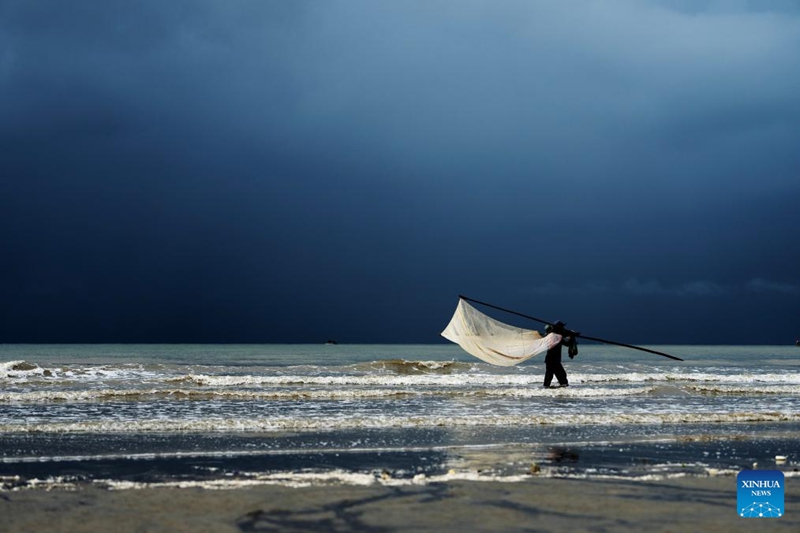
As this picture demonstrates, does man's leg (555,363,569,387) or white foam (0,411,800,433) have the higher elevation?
man's leg (555,363,569,387)

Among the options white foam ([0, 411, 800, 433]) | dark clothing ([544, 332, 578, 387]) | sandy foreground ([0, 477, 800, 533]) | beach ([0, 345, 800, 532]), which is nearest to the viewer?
sandy foreground ([0, 477, 800, 533])

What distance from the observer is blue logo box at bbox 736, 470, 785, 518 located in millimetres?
6641

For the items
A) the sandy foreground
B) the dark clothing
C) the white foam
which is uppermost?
the dark clothing

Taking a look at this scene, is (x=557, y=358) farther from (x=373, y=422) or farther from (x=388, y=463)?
(x=388, y=463)

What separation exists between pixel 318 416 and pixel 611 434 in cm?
596

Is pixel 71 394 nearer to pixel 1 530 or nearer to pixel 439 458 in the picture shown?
pixel 439 458

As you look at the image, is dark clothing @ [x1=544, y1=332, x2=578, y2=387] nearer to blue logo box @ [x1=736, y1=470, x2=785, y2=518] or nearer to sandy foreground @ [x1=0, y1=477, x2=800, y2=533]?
blue logo box @ [x1=736, y1=470, x2=785, y2=518]

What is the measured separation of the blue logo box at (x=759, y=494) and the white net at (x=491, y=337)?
1467cm

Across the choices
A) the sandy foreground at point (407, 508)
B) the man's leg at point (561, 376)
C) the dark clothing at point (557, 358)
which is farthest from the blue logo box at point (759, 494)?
the man's leg at point (561, 376)

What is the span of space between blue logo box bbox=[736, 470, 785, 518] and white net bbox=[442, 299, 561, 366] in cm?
1467

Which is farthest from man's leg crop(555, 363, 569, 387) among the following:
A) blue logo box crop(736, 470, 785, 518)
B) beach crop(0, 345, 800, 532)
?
blue logo box crop(736, 470, 785, 518)

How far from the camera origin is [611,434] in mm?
12648

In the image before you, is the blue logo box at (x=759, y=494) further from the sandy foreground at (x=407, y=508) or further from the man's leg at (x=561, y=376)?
the man's leg at (x=561, y=376)

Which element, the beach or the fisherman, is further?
the fisherman
